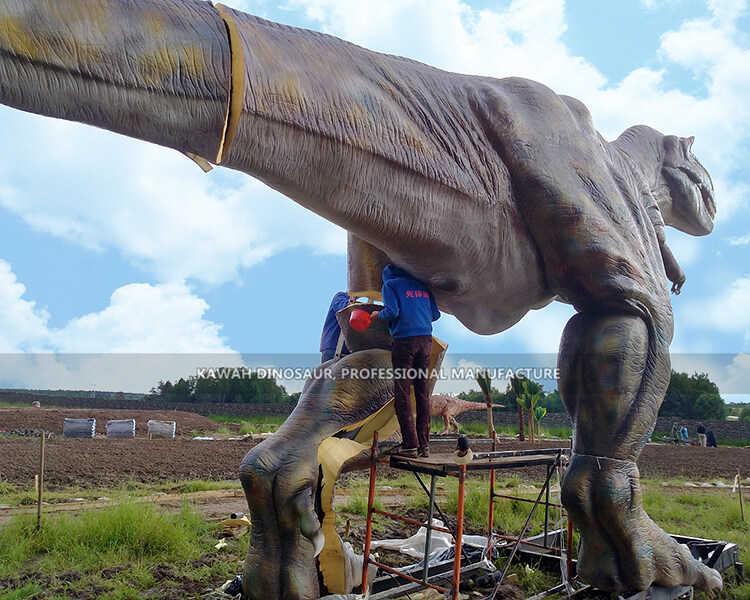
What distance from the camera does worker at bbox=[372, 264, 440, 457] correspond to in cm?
315

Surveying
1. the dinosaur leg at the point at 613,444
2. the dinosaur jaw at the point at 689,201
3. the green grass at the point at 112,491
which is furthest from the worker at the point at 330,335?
the green grass at the point at 112,491

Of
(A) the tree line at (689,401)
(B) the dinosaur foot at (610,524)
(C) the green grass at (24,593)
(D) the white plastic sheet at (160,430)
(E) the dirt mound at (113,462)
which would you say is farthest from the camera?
(A) the tree line at (689,401)

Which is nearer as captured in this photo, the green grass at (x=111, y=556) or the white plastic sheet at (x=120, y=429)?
the green grass at (x=111, y=556)

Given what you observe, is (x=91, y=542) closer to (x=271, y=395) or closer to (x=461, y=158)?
(x=461, y=158)

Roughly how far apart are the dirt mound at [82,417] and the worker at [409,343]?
16897 mm

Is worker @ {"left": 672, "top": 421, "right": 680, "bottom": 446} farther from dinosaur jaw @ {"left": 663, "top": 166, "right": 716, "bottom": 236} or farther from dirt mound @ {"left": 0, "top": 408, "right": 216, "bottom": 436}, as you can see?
dinosaur jaw @ {"left": 663, "top": 166, "right": 716, "bottom": 236}

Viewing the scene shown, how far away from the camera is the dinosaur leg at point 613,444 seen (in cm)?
303

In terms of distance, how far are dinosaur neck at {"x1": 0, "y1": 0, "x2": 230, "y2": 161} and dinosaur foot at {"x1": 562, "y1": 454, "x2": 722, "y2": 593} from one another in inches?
87.9

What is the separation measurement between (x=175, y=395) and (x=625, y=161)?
32205 millimetres

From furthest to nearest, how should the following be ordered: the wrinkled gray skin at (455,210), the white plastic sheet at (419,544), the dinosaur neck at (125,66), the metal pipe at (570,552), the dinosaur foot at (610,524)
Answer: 1. the white plastic sheet at (419,544)
2. the metal pipe at (570,552)
3. the dinosaur foot at (610,524)
4. the wrinkled gray skin at (455,210)
5. the dinosaur neck at (125,66)

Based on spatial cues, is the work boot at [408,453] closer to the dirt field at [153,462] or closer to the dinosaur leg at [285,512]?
the dinosaur leg at [285,512]

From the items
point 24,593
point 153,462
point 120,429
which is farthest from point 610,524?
point 120,429

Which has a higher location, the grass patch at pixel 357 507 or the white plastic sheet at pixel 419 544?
the white plastic sheet at pixel 419 544

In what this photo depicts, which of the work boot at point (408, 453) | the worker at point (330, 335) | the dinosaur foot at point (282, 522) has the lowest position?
the dinosaur foot at point (282, 522)
